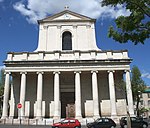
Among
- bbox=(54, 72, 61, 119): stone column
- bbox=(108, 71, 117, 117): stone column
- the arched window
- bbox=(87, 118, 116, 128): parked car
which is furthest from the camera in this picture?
the arched window

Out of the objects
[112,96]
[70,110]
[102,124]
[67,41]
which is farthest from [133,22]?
[67,41]

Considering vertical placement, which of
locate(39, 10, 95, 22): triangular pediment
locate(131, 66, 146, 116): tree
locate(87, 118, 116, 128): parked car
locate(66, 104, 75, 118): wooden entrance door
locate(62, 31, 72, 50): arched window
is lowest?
locate(87, 118, 116, 128): parked car

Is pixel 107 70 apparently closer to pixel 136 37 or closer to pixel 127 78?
pixel 127 78

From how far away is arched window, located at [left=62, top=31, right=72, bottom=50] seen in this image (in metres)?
34.1

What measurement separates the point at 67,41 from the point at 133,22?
25.3 meters

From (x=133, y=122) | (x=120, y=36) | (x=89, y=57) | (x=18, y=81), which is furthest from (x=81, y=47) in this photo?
(x=120, y=36)

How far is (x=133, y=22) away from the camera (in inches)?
385

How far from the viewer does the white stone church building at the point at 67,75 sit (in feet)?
92.1

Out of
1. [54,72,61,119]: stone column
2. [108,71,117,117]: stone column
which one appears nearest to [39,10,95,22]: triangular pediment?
[54,72,61,119]: stone column

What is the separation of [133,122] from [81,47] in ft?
52.8

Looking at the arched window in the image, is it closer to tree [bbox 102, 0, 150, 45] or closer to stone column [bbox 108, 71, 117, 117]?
stone column [bbox 108, 71, 117, 117]

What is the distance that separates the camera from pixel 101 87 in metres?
31.9

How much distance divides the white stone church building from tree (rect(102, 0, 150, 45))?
1849 cm

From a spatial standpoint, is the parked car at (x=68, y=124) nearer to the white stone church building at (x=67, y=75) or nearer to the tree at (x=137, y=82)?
the white stone church building at (x=67, y=75)
